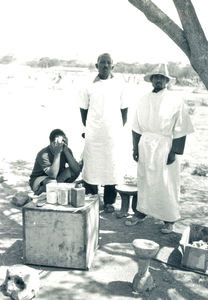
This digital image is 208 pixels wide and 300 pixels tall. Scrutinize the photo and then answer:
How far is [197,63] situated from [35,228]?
228 centimetres

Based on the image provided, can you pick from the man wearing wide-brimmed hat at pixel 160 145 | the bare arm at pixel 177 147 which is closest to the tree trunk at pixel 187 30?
the man wearing wide-brimmed hat at pixel 160 145

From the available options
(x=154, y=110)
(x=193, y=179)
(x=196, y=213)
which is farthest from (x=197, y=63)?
(x=193, y=179)

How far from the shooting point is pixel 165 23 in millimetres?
4141

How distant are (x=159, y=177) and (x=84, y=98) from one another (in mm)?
1491

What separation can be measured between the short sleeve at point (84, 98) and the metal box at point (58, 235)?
70.8 inches

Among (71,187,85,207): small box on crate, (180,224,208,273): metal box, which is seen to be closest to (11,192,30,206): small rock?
(71,187,85,207): small box on crate

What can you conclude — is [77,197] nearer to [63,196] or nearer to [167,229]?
[63,196]

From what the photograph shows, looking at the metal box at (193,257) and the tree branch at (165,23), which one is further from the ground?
the tree branch at (165,23)

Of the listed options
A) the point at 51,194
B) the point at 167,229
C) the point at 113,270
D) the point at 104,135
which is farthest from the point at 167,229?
the point at 51,194

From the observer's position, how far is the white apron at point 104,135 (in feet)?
18.3

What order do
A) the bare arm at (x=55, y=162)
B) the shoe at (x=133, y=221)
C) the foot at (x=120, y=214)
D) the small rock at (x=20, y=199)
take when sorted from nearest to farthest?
the bare arm at (x=55, y=162) < the shoe at (x=133, y=221) < the foot at (x=120, y=214) < the small rock at (x=20, y=199)

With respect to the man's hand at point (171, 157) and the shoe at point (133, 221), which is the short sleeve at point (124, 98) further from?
the shoe at point (133, 221)

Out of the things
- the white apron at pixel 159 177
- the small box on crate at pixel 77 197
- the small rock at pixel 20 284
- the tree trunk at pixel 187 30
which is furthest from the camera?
the white apron at pixel 159 177

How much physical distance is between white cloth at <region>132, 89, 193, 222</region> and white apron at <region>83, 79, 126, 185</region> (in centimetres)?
40
